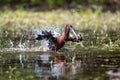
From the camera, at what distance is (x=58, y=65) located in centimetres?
855

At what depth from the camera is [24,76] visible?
750 centimetres

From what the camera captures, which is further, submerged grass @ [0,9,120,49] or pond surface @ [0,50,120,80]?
submerged grass @ [0,9,120,49]

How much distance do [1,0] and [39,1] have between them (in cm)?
171

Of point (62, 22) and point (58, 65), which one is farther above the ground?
point (62, 22)

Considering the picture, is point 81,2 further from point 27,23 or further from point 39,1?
point 27,23

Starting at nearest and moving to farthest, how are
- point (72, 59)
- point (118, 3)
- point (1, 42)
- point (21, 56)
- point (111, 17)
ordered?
point (72, 59) → point (21, 56) → point (1, 42) → point (111, 17) → point (118, 3)

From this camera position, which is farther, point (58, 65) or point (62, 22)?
point (62, 22)

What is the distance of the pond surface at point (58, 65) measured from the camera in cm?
739

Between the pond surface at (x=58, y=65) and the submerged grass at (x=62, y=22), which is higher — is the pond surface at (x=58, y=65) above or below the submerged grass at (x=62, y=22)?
below

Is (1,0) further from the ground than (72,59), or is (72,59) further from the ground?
(1,0)

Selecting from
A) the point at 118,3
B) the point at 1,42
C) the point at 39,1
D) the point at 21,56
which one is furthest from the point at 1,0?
the point at 21,56

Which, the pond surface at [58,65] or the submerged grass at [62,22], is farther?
the submerged grass at [62,22]

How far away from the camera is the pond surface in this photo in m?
7.39

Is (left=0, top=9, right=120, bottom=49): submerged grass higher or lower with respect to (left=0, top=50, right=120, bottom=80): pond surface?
higher
